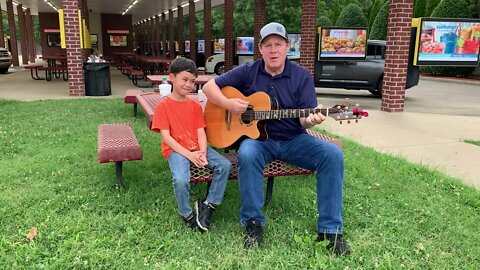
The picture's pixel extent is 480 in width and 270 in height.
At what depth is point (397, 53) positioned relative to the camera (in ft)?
27.7

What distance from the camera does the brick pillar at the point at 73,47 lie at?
10125 millimetres

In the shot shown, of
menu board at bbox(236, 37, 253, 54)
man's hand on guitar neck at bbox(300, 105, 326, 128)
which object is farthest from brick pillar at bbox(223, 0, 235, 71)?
man's hand on guitar neck at bbox(300, 105, 326, 128)

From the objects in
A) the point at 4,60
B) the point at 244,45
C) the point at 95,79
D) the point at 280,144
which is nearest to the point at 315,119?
the point at 280,144

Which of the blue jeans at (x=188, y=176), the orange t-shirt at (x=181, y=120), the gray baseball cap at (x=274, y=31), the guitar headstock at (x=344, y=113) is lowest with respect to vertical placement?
the blue jeans at (x=188, y=176)

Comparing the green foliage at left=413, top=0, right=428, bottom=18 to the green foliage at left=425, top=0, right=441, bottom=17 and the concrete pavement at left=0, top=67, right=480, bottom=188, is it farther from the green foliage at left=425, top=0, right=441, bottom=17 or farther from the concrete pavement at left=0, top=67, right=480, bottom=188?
the concrete pavement at left=0, top=67, right=480, bottom=188

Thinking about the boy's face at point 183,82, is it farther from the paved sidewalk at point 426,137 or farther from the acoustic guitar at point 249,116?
the paved sidewalk at point 426,137

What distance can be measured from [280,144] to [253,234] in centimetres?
70

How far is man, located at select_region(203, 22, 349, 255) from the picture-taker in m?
2.94

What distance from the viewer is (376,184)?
4199 mm

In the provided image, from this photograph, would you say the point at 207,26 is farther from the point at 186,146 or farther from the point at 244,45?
the point at 186,146

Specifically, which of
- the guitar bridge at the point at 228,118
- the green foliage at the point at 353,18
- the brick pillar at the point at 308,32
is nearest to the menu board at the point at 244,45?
the brick pillar at the point at 308,32

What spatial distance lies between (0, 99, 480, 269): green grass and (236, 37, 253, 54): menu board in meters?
13.4

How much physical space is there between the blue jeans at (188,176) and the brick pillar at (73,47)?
8.20m

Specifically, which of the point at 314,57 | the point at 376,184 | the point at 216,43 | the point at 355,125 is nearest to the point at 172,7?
the point at 216,43
